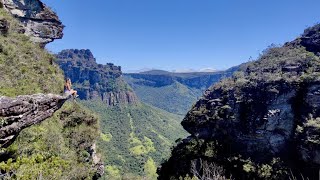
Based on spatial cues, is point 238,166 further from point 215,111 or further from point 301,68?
point 301,68

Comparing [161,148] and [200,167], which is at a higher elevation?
[200,167]

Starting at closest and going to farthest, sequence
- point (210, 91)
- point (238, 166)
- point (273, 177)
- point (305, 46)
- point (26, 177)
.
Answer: point (26, 177), point (273, 177), point (238, 166), point (210, 91), point (305, 46)

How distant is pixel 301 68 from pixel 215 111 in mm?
15759

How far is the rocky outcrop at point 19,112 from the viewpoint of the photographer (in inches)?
449

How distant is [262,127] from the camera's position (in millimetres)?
49375

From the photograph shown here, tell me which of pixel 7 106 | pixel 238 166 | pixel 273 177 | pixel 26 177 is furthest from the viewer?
pixel 238 166

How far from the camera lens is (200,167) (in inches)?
1932

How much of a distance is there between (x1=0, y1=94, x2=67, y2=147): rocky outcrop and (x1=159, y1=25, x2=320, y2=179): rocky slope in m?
38.2

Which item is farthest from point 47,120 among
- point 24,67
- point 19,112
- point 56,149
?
point 19,112

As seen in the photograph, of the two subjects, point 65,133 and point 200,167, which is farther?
point 200,167

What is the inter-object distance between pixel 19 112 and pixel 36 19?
121 ft

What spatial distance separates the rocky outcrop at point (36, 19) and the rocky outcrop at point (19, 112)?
1254 inches

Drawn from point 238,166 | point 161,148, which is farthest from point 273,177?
point 161,148

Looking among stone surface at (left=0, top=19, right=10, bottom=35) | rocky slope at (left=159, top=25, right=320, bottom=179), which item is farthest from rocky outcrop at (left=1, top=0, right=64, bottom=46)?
rocky slope at (left=159, top=25, right=320, bottom=179)
